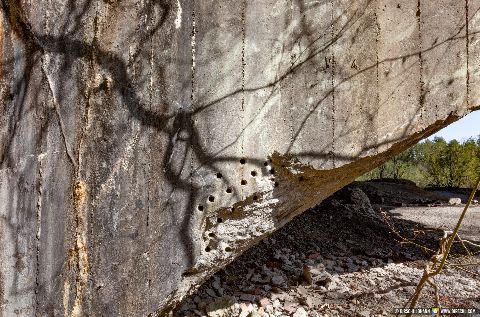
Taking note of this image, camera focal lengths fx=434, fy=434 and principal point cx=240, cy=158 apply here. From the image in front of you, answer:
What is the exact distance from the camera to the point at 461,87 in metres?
2.43

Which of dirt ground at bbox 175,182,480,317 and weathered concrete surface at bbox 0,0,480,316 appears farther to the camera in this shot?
dirt ground at bbox 175,182,480,317

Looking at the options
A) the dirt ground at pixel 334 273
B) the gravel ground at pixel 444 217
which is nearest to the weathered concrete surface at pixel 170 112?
the dirt ground at pixel 334 273

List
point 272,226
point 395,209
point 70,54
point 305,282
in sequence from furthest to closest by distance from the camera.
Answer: point 395,209 < point 305,282 < point 272,226 < point 70,54

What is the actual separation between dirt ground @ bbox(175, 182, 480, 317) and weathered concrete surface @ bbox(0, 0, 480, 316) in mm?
809

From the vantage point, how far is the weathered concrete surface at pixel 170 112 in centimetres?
232

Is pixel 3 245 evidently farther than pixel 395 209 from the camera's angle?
No

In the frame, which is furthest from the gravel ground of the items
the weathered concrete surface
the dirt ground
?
the weathered concrete surface

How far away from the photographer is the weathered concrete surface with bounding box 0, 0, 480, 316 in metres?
2.32

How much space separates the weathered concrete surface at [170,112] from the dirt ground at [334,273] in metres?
0.81

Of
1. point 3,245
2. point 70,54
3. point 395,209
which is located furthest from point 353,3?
point 395,209

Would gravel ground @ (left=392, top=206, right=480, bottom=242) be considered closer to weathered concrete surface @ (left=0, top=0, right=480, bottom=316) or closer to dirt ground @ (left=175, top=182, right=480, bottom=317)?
dirt ground @ (left=175, top=182, right=480, bottom=317)

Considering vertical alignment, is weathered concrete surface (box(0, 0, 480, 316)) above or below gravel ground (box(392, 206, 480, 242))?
above

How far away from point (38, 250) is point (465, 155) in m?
13.8

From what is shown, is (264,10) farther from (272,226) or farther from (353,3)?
(272,226)
